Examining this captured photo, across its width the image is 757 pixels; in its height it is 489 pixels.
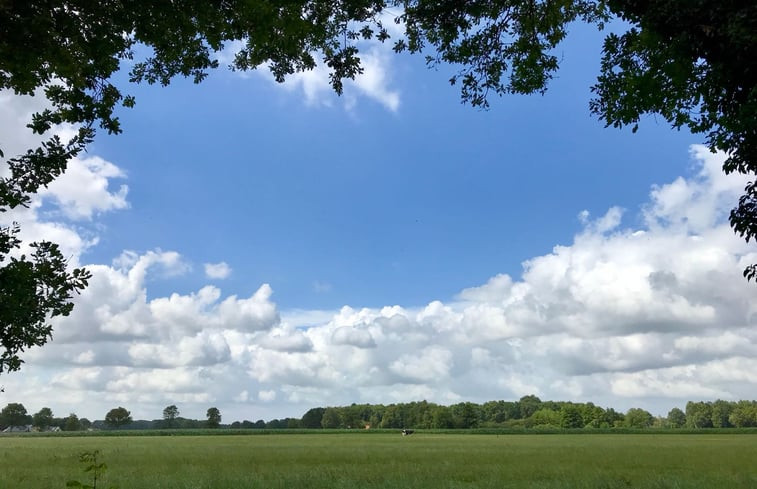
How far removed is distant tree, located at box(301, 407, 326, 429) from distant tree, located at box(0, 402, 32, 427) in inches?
3452

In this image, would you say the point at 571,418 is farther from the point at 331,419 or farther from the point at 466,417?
the point at 331,419

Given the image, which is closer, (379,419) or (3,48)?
(3,48)

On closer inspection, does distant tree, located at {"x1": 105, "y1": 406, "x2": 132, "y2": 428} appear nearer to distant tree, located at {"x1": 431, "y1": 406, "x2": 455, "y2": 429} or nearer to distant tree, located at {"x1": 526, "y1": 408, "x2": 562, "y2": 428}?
distant tree, located at {"x1": 431, "y1": 406, "x2": 455, "y2": 429}

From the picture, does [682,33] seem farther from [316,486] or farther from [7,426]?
[7,426]

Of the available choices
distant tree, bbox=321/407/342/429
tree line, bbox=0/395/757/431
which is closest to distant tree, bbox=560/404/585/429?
tree line, bbox=0/395/757/431

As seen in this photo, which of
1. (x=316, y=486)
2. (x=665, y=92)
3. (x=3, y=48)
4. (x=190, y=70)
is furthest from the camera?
(x=316, y=486)

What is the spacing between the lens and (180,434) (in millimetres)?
94062

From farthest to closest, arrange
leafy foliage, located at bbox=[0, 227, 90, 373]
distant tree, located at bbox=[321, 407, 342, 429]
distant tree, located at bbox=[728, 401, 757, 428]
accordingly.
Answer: distant tree, located at bbox=[728, 401, 757, 428], distant tree, located at bbox=[321, 407, 342, 429], leafy foliage, located at bbox=[0, 227, 90, 373]

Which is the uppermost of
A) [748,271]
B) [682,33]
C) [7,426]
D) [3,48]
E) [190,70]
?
[190,70]

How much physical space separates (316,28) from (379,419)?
559ft

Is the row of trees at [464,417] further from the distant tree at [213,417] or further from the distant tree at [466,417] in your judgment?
the distant tree at [213,417]

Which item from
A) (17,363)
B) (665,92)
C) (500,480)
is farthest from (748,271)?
(500,480)

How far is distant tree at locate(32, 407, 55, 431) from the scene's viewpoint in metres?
172

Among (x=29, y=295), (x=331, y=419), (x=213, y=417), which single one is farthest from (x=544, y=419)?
(x=29, y=295)
